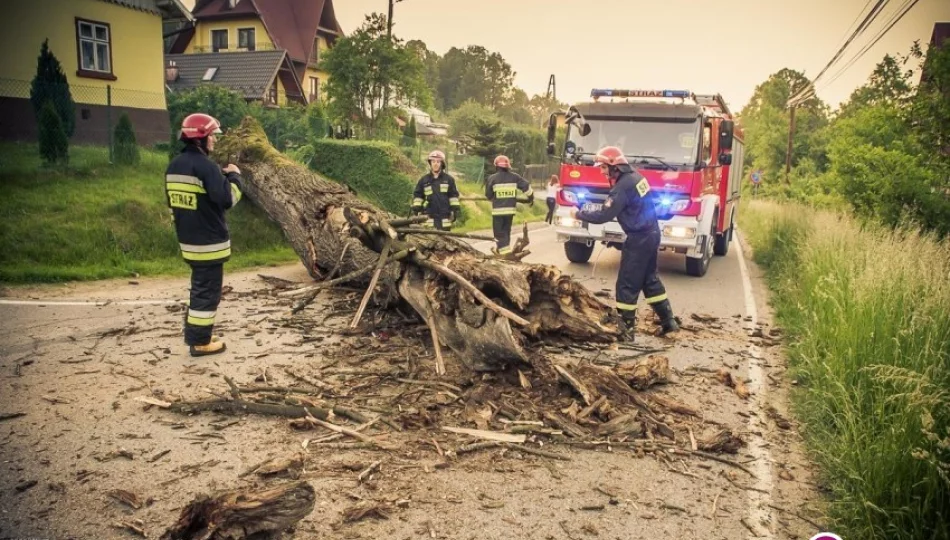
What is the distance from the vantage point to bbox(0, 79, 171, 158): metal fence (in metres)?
13.8

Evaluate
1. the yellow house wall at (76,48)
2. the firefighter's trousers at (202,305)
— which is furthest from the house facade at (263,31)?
the firefighter's trousers at (202,305)

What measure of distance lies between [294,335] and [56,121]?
8.52 metres

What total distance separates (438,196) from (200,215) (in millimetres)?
4876

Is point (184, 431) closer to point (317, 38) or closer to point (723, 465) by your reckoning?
point (723, 465)

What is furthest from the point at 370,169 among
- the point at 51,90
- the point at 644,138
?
the point at 644,138

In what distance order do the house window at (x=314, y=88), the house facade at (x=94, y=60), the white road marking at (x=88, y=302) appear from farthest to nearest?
the house window at (x=314, y=88)
the house facade at (x=94, y=60)
the white road marking at (x=88, y=302)

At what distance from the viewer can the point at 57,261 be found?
28.0 ft

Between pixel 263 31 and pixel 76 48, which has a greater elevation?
pixel 263 31

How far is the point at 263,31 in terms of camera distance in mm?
36562

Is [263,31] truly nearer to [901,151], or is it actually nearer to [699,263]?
[699,263]

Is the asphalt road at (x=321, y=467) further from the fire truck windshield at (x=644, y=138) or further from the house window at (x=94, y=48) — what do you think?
the house window at (x=94, y=48)

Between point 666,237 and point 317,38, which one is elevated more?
point 317,38

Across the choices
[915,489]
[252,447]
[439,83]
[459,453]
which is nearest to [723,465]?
[915,489]

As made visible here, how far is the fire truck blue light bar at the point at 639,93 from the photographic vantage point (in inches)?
418
